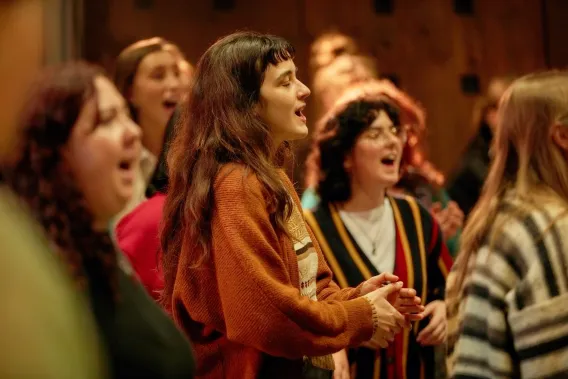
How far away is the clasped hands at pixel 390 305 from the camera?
6.48 ft

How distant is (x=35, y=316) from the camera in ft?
3.73

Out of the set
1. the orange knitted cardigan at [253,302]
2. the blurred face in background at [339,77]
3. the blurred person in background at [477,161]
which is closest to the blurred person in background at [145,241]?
the orange knitted cardigan at [253,302]

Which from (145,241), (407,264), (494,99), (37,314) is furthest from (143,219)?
(494,99)

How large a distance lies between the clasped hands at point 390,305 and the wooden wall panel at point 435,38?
9.10 feet

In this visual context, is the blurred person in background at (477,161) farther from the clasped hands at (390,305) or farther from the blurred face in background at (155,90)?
the clasped hands at (390,305)

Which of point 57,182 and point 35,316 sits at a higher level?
point 57,182

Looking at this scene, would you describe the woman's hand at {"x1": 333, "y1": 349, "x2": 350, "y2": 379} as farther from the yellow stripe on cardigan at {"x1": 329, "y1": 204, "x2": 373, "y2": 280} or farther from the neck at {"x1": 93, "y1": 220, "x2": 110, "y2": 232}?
the neck at {"x1": 93, "y1": 220, "x2": 110, "y2": 232}

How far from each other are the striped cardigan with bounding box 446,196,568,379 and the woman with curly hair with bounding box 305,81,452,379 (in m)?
0.30

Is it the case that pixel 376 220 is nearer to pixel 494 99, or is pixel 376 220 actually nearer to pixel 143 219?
pixel 143 219

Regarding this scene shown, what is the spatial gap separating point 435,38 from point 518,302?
3.20 m

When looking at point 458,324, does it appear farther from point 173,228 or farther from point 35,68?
point 35,68

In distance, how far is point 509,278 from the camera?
219 centimetres

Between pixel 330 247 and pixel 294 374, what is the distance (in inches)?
29.5

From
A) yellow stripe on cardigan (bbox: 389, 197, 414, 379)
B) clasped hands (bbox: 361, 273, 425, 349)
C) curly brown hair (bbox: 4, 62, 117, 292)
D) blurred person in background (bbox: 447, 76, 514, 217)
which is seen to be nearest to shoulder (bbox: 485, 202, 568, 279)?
clasped hands (bbox: 361, 273, 425, 349)
